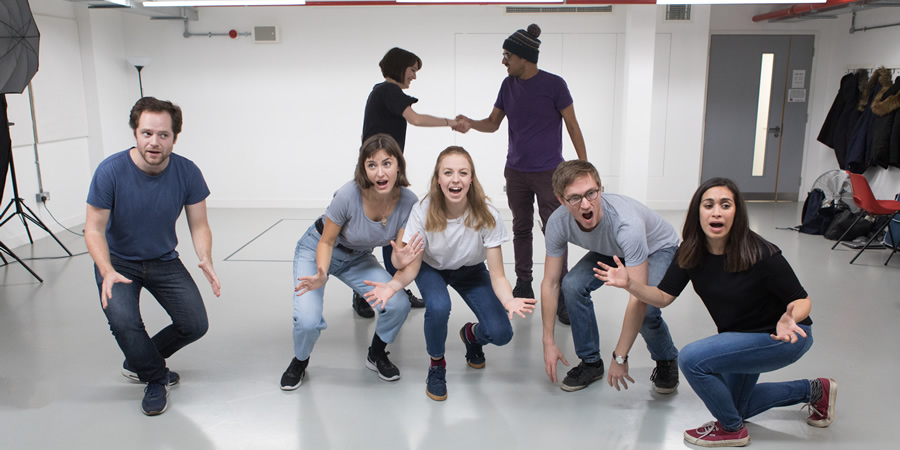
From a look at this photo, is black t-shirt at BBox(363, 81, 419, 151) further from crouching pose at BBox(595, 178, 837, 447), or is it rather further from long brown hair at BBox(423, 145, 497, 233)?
crouching pose at BBox(595, 178, 837, 447)

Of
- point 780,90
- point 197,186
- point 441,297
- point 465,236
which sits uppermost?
point 780,90

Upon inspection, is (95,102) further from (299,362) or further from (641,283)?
(641,283)

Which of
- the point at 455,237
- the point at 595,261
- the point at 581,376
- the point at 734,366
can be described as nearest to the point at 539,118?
the point at 595,261

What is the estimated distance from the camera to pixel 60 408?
2895 millimetres

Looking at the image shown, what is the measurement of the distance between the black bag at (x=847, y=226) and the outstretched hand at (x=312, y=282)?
5.02 m

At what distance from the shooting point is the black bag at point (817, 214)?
641 cm

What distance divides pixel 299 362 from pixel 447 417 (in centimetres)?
79

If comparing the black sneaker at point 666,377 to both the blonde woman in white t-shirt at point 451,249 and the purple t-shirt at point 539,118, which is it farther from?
the purple t-shirt at point 539,118

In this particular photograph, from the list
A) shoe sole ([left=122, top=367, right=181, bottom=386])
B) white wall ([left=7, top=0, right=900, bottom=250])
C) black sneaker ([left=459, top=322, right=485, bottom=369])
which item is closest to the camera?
shoe sole ([left=122, top=367, right=181, bottom=386])

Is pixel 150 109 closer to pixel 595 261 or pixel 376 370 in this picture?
pixel 376 370

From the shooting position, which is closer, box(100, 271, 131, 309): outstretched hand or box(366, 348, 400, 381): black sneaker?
box(100, 271, 131, 309): outstretched hand

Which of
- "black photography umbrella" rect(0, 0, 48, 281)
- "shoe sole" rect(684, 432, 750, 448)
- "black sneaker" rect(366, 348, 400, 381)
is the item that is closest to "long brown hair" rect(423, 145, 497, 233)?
"black sneaker" rect(366, 348, 400, 381)

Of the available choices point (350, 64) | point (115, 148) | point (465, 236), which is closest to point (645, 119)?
point (350, 64)

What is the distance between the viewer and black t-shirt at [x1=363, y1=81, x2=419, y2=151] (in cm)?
402
